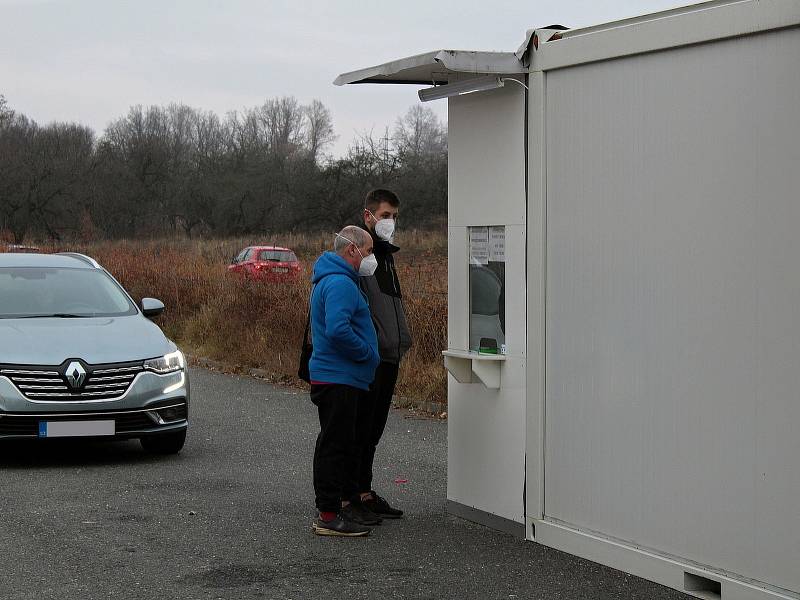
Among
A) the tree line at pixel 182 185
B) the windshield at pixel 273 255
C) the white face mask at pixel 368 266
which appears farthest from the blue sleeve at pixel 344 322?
the tree line at pixel 182 185

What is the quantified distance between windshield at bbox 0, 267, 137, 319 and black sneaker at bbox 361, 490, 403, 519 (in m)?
4.13

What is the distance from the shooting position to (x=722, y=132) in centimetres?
548

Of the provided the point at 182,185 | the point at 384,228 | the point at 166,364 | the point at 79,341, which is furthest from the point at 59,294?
the point at 182,185

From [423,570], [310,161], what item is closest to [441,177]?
[310,161]

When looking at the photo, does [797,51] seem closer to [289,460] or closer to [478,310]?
[478,310]

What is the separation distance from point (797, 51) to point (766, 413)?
1.50 meters

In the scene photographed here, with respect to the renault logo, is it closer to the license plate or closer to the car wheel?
the license plate

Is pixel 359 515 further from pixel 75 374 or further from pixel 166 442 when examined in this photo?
pixel 166 442

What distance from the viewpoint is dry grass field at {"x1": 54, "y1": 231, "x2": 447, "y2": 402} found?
46.2 ft

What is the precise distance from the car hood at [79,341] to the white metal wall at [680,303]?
429 centimetres

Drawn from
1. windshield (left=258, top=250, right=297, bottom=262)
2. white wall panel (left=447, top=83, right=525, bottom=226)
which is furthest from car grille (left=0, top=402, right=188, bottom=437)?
windshield (left=258, top=250, right=297, bottom=262)

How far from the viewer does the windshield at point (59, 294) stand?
10.8 m

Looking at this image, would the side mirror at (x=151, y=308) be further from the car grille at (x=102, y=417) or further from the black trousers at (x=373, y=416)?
the black trousers at (x=373, y=416)

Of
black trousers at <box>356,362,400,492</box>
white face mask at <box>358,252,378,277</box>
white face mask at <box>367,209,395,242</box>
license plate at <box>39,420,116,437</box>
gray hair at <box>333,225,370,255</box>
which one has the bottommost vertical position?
license plate at <box>39,420,116,437</box>
